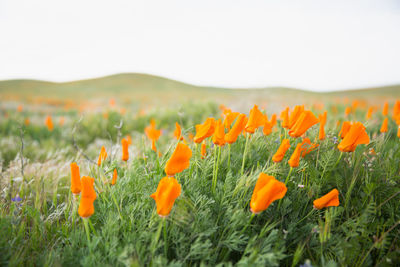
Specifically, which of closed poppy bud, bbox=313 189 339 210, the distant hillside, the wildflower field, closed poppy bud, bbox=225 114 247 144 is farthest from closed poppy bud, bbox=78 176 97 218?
the distant hillside

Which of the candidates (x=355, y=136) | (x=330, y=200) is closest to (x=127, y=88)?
(x=355, y=136)

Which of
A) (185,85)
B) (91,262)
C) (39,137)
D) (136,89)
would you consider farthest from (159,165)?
(185,85)

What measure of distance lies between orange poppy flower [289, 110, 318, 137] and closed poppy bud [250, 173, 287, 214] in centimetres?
51

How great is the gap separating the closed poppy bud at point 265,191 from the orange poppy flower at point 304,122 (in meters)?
0.51

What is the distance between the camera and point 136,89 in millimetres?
39312

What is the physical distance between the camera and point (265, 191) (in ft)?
3.03

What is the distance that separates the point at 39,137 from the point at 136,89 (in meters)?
35.1

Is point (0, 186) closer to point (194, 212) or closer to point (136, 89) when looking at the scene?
point (194, 212)

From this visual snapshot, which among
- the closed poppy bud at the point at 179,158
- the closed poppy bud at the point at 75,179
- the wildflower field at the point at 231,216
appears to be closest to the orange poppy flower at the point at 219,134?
the wildflower field at the point at 231,216

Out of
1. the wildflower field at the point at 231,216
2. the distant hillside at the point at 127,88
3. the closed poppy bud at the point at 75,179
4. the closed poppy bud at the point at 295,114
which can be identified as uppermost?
the distant hillside at the point at 127,88

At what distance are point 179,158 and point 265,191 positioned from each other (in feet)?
1.27

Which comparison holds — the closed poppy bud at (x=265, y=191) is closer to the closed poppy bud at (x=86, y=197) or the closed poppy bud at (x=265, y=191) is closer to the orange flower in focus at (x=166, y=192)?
the orange flower in focus at (x=166, y=192)

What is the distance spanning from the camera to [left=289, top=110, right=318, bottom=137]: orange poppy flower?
130 centimetres

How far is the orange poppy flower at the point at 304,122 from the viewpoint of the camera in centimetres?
130
